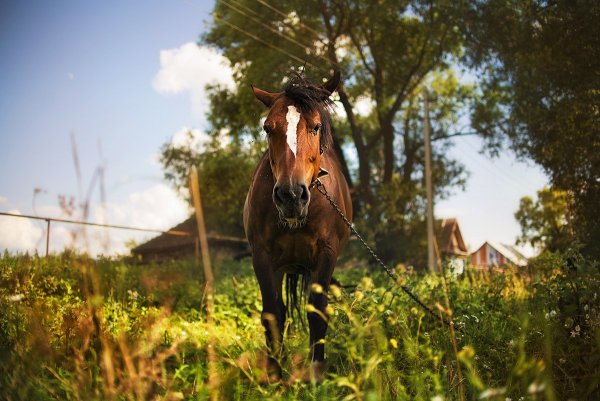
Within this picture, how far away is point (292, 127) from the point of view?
4.02 m

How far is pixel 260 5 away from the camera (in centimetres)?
2042

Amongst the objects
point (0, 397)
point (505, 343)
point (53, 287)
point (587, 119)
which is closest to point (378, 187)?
point (587, 119)

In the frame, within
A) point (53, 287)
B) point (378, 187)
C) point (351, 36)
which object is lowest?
point (53, 287)

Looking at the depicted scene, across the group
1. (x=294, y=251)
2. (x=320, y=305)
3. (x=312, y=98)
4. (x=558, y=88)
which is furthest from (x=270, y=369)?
(x=558, y=88)

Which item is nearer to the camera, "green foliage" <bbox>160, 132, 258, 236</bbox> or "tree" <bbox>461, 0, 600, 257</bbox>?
"tree" <bbox>461, 0, 600, 257</bbox>

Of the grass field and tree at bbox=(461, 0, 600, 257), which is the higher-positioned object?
tree at bbox=(461, 0, 600, 257)

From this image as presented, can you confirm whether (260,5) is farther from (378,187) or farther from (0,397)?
(0,397)

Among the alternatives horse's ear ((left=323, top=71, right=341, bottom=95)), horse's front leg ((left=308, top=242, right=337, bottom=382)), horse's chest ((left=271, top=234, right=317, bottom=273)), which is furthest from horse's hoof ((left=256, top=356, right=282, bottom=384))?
horse's ear ((left=323, top=71, right=341, bottom=95))

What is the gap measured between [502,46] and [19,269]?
43.2ft

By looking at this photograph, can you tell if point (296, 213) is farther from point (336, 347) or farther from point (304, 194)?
point (336, 347)

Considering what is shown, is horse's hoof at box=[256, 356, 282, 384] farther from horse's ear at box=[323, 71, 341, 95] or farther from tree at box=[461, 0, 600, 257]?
tree at box=[461, 0, 600, 257]

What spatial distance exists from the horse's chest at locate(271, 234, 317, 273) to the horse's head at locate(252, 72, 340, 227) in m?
0.22

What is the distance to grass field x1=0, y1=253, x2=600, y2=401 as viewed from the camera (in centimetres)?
254

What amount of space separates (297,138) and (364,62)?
19.6 meters
